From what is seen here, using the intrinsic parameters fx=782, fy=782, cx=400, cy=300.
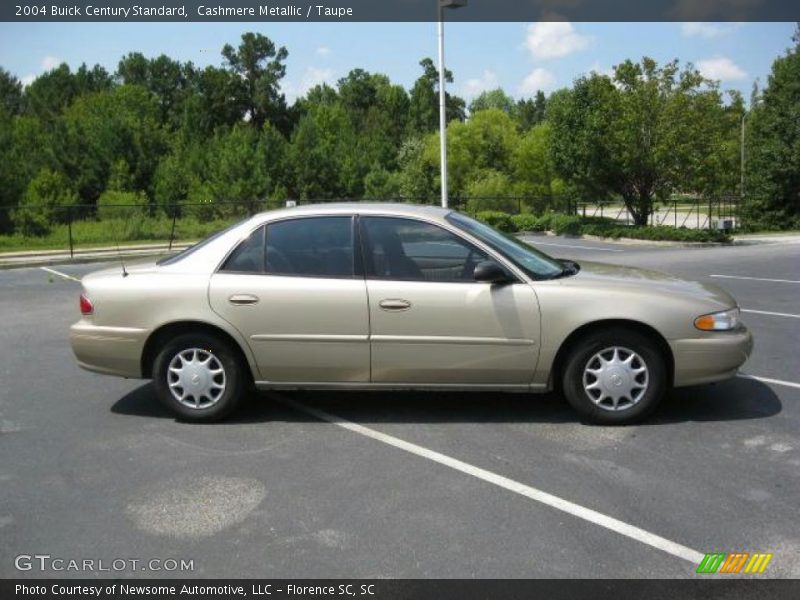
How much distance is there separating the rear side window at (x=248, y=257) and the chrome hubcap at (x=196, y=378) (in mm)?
636

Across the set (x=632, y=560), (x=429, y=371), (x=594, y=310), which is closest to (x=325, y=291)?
(x=429, y=371)

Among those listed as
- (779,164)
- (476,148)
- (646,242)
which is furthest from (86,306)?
(476,148)

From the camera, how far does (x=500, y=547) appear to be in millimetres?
3645

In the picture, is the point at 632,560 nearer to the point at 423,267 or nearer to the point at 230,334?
the point at 423,267

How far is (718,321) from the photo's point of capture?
5.37m

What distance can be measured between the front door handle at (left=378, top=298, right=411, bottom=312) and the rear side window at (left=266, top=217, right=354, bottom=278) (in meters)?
0.34

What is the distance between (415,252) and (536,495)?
6.72 feet

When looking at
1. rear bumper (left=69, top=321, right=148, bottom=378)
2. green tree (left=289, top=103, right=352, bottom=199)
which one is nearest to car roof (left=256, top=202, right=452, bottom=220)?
rear bumper (left=69, top=321, right=148, bottom=378)

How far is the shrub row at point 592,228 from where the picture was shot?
27.1 metres

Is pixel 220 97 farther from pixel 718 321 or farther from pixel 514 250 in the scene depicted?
pixel 718 321

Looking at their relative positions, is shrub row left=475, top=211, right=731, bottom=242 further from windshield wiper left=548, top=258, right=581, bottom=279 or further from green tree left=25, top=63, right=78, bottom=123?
green tree left=25, top=63, right=78, bottom=123

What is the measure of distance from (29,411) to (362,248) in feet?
9.58

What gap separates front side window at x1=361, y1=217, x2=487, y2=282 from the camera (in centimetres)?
545

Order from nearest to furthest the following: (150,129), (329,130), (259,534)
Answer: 1. (259,534)
2. (150,129)
3. (329,130)
